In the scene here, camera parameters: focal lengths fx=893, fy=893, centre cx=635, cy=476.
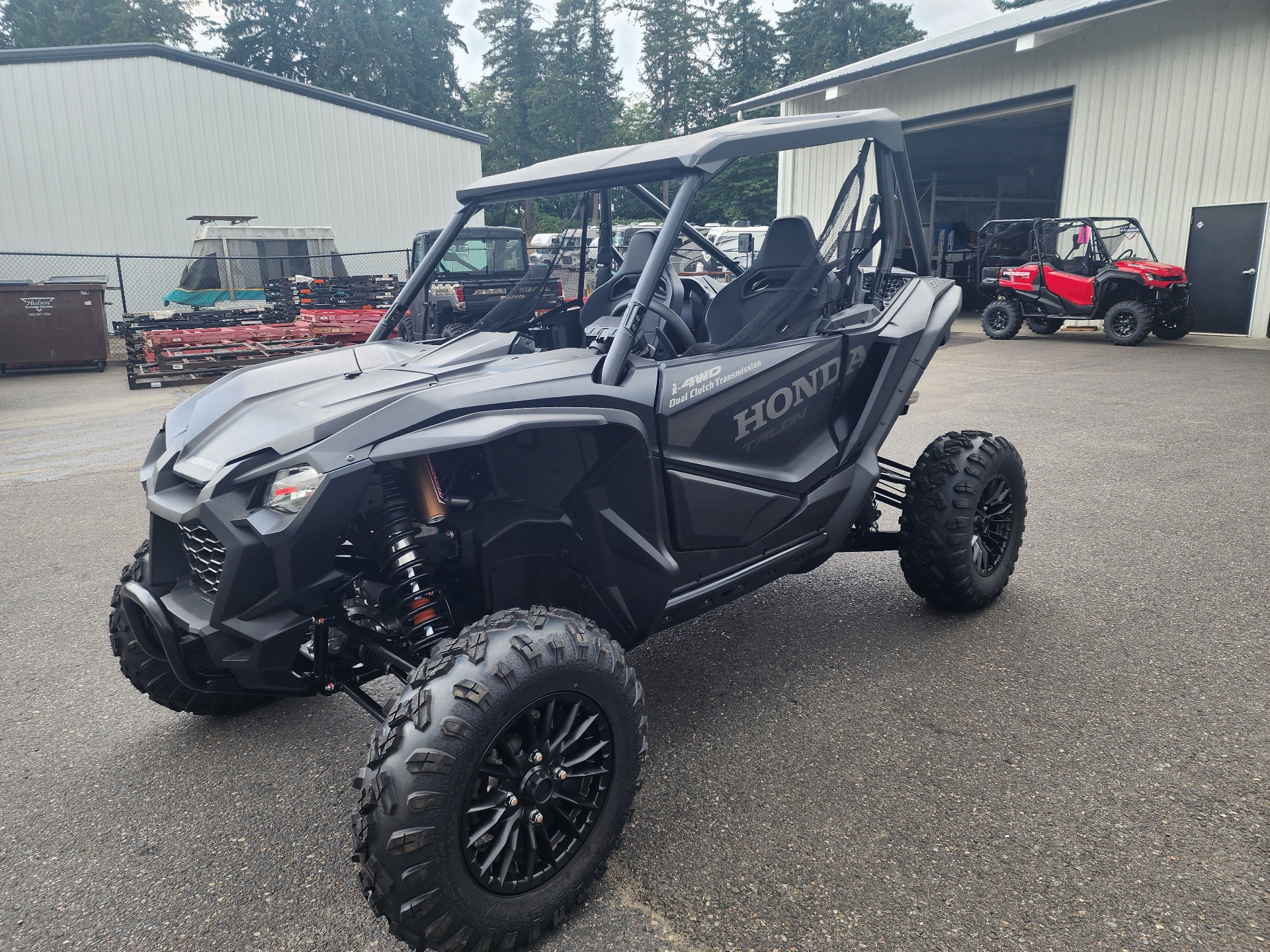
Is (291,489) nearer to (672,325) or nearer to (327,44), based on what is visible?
(672,325)

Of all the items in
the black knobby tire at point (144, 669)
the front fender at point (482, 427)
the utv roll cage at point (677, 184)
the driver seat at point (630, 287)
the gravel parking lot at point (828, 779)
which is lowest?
the gravel parking lot at point (828, 779)

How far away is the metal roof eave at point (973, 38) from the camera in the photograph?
15055mm

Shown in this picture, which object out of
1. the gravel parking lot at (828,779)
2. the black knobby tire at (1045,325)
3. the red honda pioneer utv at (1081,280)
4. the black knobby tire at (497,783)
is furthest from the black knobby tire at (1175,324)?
the black knobby tire at (497,783)

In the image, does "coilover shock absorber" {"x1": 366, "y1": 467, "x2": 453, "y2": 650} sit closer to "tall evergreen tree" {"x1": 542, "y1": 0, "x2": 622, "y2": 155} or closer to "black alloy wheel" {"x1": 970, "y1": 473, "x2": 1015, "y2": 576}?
"black alloy wheel" {"x1": 970, "y1": 473, "x2": 1015, "y2": 576}

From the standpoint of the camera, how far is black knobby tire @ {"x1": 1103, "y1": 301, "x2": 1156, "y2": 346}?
14172 millimetres

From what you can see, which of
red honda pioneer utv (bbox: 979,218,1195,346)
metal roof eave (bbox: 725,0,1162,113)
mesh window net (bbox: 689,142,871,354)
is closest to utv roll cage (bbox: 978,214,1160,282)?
red honda pioneer utv (bbox: 979,218,1195,346)

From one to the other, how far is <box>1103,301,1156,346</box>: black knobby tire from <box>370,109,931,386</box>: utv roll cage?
40.6ft

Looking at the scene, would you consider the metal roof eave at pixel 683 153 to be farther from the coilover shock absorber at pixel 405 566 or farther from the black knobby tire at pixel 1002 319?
the black knobby tire at pixel 1002 319

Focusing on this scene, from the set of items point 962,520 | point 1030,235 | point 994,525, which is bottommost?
point 994,525

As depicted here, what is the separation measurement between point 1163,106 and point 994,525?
49.4 ft

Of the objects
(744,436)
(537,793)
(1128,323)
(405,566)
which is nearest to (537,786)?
(537,793)

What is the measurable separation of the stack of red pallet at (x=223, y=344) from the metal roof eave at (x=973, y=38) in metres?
11.7

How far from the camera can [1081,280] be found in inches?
586

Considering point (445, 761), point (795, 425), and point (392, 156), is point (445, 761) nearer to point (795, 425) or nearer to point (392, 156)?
point (795, 425)
